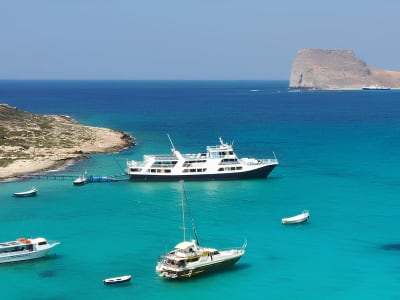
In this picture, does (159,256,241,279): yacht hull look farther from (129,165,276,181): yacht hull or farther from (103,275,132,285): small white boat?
(129,165,276,181): yacht hull

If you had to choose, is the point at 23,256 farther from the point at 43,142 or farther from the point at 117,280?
the point at 43,142

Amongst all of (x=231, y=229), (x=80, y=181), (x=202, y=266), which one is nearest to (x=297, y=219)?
(x=231, y=229)

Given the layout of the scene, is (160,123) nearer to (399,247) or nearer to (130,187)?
(130,187)

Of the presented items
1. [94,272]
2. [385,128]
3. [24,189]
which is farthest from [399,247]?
[385,128]

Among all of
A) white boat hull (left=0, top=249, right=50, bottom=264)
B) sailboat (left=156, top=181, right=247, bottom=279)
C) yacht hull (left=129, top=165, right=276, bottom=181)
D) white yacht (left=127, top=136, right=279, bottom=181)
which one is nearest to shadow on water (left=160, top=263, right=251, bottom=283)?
sailboat (left=156, top=181, right=247, bottom=279)

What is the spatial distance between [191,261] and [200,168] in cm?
3930

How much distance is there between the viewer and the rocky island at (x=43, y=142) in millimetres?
103750

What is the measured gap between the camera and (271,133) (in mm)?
149125

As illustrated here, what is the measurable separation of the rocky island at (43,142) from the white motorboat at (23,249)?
39.3 m

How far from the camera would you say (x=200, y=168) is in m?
89.7

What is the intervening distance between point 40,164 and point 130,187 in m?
24.3

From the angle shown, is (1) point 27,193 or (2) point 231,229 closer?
(2) point 231,229

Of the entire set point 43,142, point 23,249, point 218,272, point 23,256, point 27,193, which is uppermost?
point 43,142

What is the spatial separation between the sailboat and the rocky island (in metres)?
49.6
